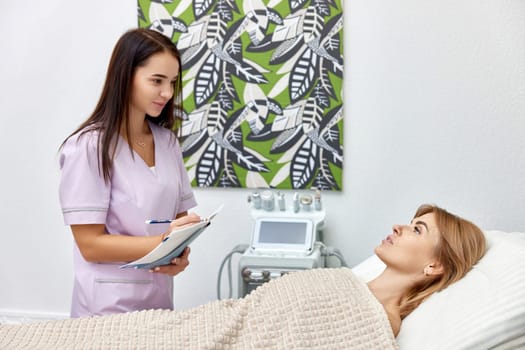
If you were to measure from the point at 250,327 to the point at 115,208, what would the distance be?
1.74 feet

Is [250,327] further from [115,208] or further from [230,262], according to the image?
[230,262]

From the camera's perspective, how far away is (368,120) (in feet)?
8.19

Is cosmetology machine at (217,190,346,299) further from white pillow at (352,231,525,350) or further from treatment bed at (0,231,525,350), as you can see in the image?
white pillow at (352,231,525,350)

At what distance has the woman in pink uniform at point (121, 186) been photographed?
5.53 feet

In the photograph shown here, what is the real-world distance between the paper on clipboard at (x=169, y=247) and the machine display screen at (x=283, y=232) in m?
0.69

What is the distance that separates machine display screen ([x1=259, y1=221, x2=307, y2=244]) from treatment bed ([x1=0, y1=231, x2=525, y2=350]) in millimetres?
688

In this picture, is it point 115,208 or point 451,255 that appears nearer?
point 451,255

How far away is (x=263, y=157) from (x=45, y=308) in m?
1.30

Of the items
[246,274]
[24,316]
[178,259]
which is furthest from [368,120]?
[24,316]

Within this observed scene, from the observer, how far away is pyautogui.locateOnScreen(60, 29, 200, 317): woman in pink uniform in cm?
169

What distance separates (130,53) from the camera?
174 centimetres

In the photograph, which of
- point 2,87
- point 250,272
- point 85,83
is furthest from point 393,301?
point 2,87

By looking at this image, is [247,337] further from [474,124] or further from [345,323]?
[474,124]

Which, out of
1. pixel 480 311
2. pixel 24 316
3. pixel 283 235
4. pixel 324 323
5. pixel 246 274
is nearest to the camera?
pixel 480 311
